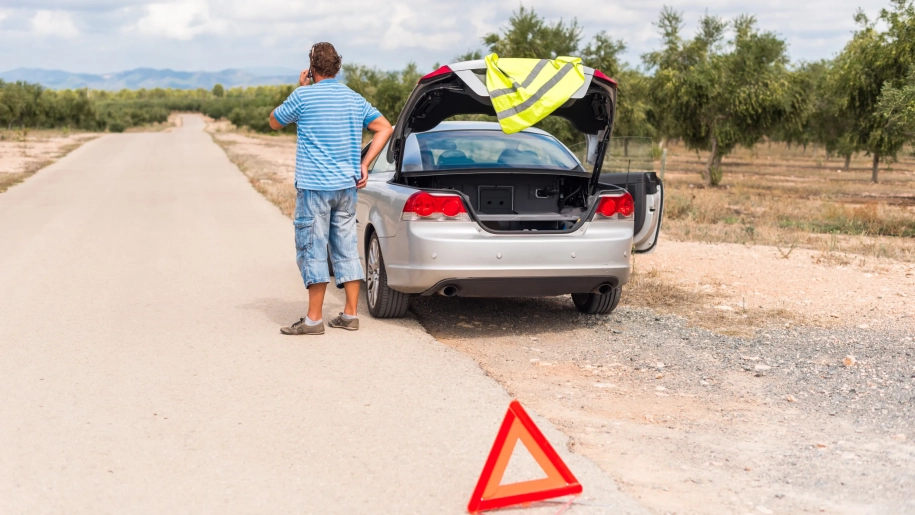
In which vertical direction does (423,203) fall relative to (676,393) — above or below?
above

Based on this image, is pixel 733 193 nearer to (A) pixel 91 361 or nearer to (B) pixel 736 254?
(B) pixel 736 254

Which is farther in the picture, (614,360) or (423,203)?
(423,203)

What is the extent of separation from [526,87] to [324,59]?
1.54 meters

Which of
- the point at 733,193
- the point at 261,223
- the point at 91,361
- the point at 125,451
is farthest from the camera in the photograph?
the point at 733,193

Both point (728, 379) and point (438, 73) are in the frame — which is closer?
point (728, 379)

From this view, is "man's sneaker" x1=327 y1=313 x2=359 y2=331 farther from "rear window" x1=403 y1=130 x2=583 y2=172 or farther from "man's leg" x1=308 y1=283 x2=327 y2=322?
"rear window" x1=403 y1=130 x2=583 y2=172

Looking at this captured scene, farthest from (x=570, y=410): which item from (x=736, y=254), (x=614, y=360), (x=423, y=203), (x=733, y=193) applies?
(x=733, y=193)

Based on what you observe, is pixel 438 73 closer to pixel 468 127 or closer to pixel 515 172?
pixel 515 172

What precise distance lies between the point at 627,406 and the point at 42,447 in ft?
10.2

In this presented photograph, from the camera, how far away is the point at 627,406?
17.9ft

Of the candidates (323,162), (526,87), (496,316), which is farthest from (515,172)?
(323,162)

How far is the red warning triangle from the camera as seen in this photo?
150 inches

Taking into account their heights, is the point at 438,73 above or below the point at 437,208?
above

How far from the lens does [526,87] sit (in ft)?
23.8
